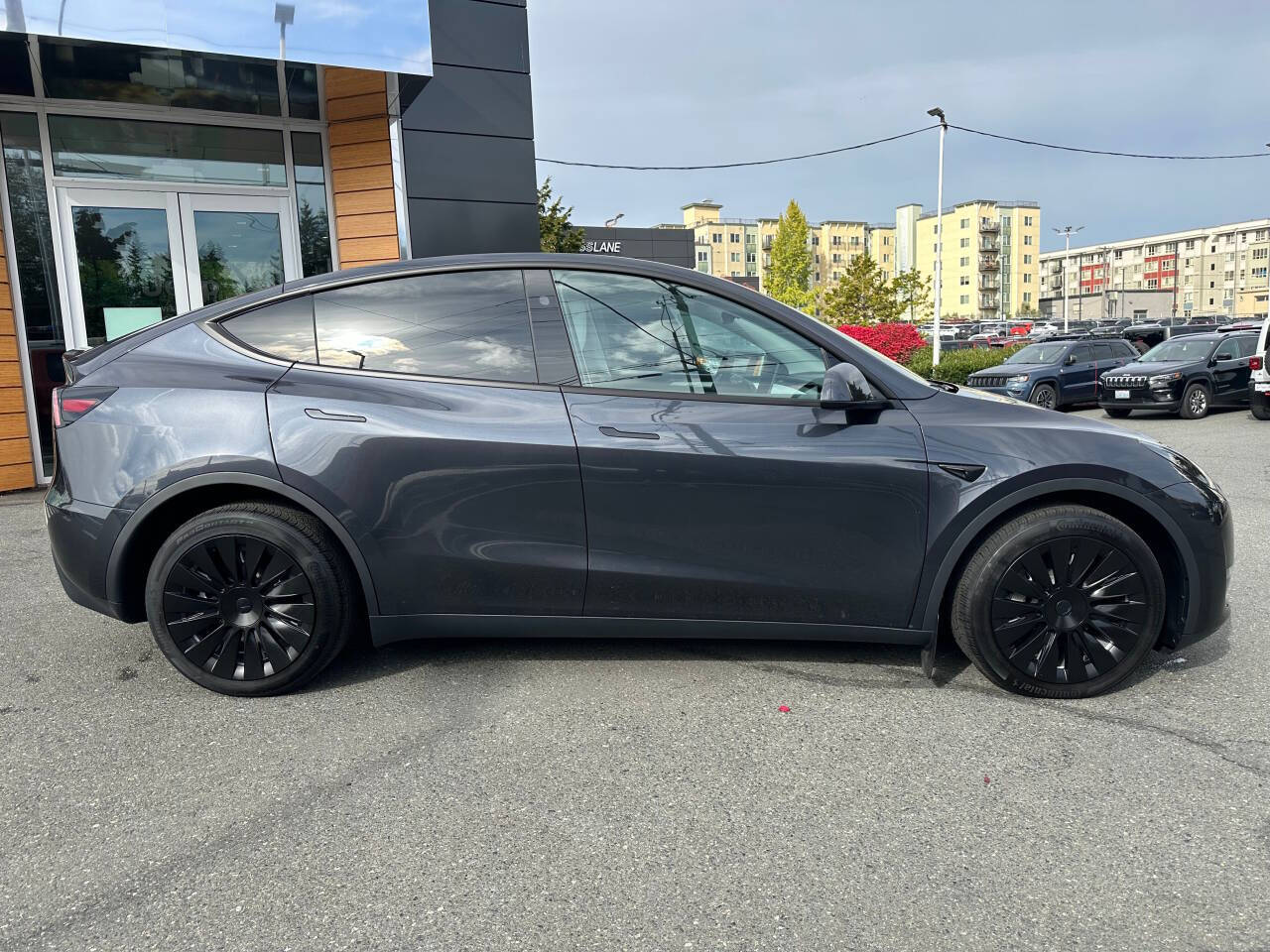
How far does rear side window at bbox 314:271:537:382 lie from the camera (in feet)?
10.6

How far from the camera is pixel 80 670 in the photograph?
3617 mm

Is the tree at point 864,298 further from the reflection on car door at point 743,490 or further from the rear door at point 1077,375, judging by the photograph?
the reflection on car door at point 743,490

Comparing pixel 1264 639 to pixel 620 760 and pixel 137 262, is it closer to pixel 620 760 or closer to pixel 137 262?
pixel 620 760

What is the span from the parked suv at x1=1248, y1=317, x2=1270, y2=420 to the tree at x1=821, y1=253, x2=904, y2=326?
19.2 meters

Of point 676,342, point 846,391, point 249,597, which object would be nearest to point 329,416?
point 249,597

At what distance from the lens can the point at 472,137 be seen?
32.1 feet

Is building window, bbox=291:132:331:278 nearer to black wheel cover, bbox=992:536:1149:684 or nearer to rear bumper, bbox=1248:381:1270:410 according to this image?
black wheel cover, bbox=992:536:1149:684

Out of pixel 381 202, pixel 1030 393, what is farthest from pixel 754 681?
pixel 1030 393

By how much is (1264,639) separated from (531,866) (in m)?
3.39

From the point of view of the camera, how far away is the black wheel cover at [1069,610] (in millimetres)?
3062

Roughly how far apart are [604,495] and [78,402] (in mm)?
2011

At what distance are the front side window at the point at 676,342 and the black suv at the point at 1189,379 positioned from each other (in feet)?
45.2

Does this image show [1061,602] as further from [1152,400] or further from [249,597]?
[1152,400]

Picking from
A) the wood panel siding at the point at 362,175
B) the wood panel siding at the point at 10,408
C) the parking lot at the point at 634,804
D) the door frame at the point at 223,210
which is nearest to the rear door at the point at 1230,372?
the parking lot at the point at 634,804
